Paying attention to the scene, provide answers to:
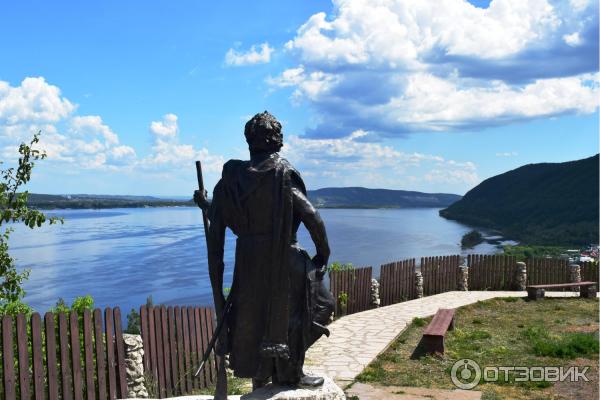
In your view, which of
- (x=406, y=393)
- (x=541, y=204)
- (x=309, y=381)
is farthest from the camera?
(x=541, y=204)

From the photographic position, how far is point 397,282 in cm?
1662

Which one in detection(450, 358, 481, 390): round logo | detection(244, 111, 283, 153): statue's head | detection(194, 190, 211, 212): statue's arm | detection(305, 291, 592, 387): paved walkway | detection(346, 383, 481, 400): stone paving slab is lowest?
detection(305, 291, 592, 387): paved walkway

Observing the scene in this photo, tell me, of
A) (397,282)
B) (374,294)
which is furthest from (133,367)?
(397,282)

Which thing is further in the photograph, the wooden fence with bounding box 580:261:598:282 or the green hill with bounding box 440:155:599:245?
the green hill with bounding box 440:155:599:245

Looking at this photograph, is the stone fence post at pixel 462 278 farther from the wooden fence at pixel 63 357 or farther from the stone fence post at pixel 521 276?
the wooden fence at pixel 63 357

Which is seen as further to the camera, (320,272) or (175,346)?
(175,346)

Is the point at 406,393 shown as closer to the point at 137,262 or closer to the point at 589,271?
the point at 589,271

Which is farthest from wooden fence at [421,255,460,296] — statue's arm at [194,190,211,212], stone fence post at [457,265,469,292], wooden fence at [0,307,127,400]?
statue's arm at [194,190,211,212]

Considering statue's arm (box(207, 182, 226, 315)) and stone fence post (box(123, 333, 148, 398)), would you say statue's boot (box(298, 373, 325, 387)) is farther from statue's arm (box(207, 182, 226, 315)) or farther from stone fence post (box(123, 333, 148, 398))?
stone fence post (box(123, 333, 148, 398))

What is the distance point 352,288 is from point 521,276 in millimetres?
7227

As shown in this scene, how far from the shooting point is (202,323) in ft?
29.3

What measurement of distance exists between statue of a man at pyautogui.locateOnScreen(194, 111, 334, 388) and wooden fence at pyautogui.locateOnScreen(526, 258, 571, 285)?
1624cm

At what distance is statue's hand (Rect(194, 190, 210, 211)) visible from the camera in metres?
5.07

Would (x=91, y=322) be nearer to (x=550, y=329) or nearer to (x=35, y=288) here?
(x=550, y=329)
